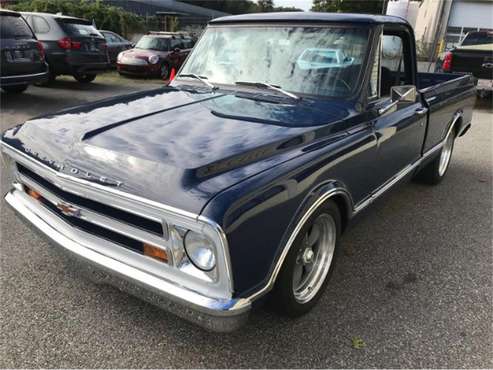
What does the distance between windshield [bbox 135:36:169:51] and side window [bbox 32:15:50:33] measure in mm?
3905

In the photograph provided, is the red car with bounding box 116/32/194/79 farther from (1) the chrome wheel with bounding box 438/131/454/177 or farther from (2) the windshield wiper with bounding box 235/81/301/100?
(2) the windshield wiper with bounding box 235/81/301/100

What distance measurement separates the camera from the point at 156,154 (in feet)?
6.84

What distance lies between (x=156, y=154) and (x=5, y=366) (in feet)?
4.44

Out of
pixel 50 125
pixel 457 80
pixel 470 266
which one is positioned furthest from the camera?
pixel 457 80

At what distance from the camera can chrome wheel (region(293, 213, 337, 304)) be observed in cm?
254

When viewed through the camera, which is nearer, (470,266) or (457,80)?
(470,266)

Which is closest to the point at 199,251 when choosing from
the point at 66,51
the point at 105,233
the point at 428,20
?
the point at 105,233

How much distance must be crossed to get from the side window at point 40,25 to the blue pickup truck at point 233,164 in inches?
335

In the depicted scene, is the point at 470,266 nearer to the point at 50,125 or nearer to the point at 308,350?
the point at 308,350

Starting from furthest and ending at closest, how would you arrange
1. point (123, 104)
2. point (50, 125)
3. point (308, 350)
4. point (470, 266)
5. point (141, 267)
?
point (470, 266), point (123, 104), point (50, 125), point (308, 350), point (141, 267)

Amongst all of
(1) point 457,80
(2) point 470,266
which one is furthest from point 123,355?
(1) point 457,80

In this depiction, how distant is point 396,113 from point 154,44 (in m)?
12.3

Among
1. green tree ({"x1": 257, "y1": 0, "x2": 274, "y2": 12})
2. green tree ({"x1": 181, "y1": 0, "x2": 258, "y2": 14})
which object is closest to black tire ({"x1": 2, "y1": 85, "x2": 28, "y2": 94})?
green tree ({"x1": 181, "y1": 0, "x2": 258, "y2": 14})

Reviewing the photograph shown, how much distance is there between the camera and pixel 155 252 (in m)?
1.97
